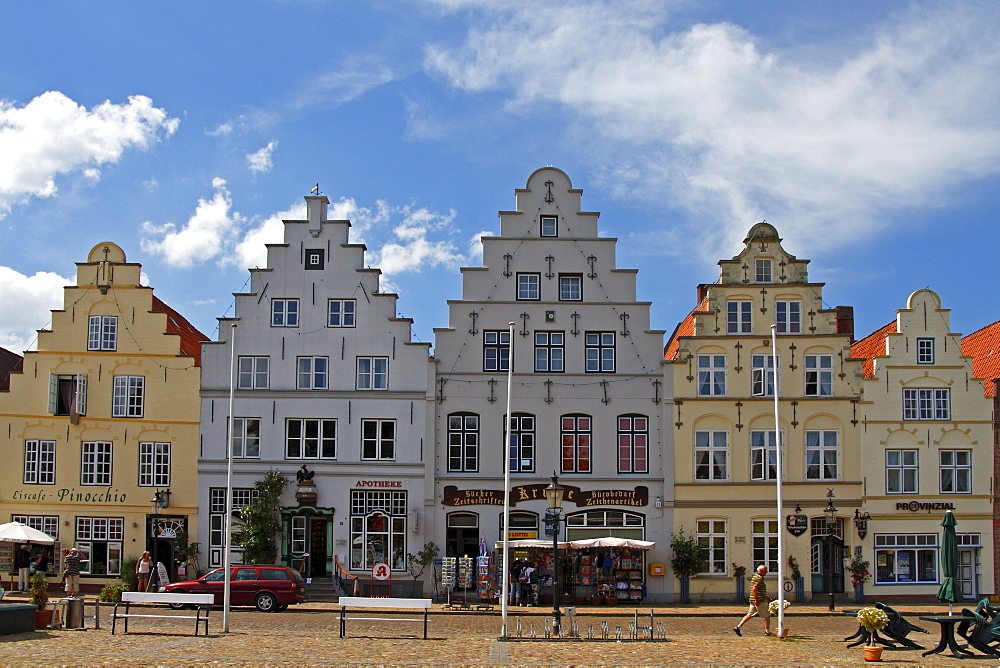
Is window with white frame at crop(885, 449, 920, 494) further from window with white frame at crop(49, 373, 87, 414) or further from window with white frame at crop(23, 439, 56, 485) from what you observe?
window with white frame at crop(23, 439, 56, 485)

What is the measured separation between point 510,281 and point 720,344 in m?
8.05

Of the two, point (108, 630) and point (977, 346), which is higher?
point (977, 346)

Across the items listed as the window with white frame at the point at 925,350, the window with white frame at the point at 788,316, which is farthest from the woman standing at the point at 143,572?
the window with white frame at the point at 925,350

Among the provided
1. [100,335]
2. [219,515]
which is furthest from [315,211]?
[219,515]

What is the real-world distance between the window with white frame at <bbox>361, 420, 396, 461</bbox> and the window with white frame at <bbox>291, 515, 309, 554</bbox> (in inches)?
122

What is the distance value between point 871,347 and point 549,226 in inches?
572

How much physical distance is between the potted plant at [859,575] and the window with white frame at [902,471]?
285cm

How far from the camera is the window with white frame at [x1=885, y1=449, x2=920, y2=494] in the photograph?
1580 inches

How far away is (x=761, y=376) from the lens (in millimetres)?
40438

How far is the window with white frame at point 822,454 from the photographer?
40.1 metres

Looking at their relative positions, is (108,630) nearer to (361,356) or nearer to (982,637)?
(361,356)

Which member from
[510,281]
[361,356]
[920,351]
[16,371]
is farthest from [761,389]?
[16,371]

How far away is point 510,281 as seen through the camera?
1608 inches

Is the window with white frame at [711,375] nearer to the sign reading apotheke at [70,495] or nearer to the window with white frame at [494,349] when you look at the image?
the window with white frame at [494,349]
